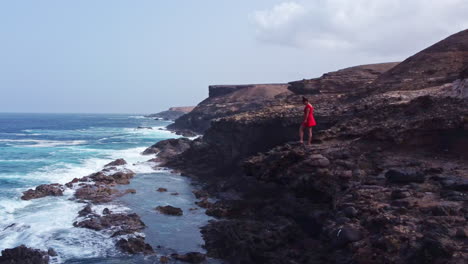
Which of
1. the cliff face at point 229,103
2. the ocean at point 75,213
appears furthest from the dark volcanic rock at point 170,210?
the cliff face at point 229,103

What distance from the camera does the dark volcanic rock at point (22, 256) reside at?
14806mm

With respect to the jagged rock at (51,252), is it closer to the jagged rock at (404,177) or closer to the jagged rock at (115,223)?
the jagged rock at (115,223)

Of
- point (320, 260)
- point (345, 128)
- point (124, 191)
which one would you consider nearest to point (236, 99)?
point (124, 191)

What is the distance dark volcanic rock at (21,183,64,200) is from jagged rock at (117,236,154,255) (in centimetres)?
1112

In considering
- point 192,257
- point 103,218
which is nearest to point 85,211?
point 103,218

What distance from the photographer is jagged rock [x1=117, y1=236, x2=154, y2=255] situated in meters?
16.4

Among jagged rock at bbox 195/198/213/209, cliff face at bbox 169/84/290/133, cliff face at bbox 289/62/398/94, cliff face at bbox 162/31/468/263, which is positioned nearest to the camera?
cliff face at bbox 162/31/468/263

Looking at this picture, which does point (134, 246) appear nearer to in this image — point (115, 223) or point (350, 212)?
point (115, 223)

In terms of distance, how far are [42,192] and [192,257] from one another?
49.5 ft

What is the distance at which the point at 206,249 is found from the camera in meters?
16.9

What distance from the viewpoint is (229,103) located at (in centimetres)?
7381

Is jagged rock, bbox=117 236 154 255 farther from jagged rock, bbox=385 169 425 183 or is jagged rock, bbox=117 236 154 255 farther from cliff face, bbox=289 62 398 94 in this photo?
cliff face, bbox=289 62 398 94

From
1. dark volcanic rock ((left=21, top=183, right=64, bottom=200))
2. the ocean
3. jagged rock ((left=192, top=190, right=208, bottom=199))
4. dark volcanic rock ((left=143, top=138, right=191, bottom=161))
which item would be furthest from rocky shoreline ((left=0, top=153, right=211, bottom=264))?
dark volcanic rock ((left=143, top=138, right=191, bottom=161))

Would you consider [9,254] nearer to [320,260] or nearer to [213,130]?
[320,260]
